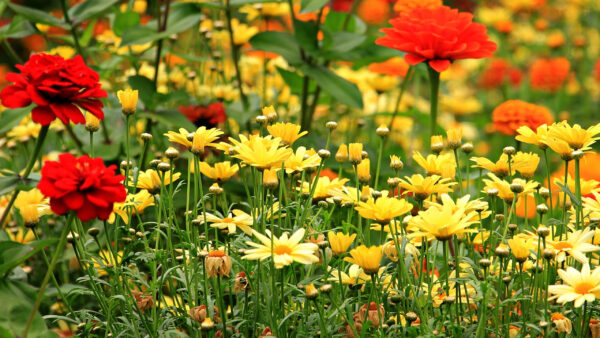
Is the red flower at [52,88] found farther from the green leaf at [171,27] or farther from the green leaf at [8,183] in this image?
the green leaf at [171,27]

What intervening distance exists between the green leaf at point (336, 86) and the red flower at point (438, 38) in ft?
1.13

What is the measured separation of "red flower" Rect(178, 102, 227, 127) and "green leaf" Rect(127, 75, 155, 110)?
9cm

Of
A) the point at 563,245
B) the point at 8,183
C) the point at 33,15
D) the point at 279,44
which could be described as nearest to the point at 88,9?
the point at 33,15

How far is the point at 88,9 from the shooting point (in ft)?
4.99

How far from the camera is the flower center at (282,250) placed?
32.7 inches

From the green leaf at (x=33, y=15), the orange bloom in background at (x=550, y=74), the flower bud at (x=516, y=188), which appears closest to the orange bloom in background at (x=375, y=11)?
the orange bloom in background at (x=550, y=74)

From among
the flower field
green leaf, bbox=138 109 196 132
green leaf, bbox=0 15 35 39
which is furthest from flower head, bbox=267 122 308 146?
green leaf, bbox=0 15 35 39

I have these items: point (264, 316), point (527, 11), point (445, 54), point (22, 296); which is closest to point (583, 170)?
point (445, 54)

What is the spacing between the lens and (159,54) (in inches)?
63.0

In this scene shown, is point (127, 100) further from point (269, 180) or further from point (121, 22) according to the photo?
point (121, 22)

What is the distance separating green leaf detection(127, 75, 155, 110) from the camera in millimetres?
1526

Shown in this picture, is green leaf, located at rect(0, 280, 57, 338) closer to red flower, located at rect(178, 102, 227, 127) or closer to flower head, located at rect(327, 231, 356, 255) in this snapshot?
flower head, located at rect(327, 231, 356, 255)

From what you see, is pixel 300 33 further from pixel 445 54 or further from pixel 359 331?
pixel 359 331

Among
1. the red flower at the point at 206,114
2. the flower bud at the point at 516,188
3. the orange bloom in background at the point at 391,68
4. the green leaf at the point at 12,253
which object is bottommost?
the orange bloom in background at the point at 391,68
